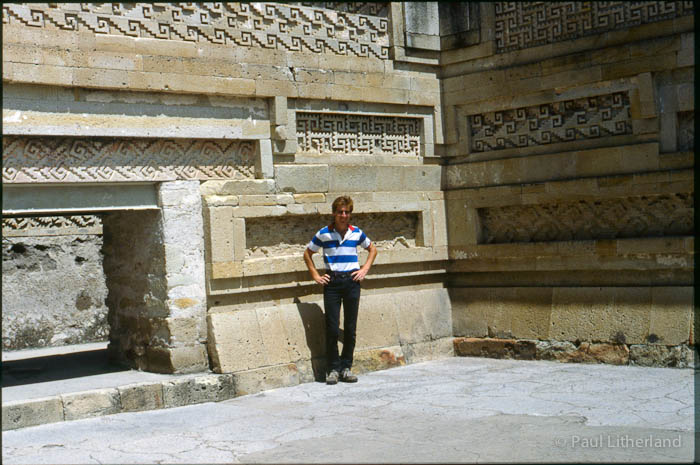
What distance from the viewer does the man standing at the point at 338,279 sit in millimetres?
7590

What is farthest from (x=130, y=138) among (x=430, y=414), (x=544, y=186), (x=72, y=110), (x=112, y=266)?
(x=544, y=186)

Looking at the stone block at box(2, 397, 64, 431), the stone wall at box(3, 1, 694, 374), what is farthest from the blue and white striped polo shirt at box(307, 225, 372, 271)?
the stone block at box(2, 397, 64, 431)

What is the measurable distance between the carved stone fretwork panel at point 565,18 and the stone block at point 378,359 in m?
3.34

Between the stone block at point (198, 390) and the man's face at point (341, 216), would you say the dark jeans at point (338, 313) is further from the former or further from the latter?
the stone block at point (198, 390)

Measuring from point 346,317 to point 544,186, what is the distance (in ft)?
7.99

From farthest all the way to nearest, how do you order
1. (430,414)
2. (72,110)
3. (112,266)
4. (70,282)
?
(70,282)
(112,266)
(72,110)
(430,414)

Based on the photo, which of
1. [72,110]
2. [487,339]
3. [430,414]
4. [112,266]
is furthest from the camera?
[487,339]

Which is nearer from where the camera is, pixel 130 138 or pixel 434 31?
pixel 130 138

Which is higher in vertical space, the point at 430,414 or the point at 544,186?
the point at 544,186

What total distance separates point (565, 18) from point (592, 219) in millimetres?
2011

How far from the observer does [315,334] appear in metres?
7.96

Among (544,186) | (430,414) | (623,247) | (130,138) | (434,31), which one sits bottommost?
(430,414)

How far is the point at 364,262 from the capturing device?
8.49 meters

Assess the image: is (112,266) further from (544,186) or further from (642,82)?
(642,82)
